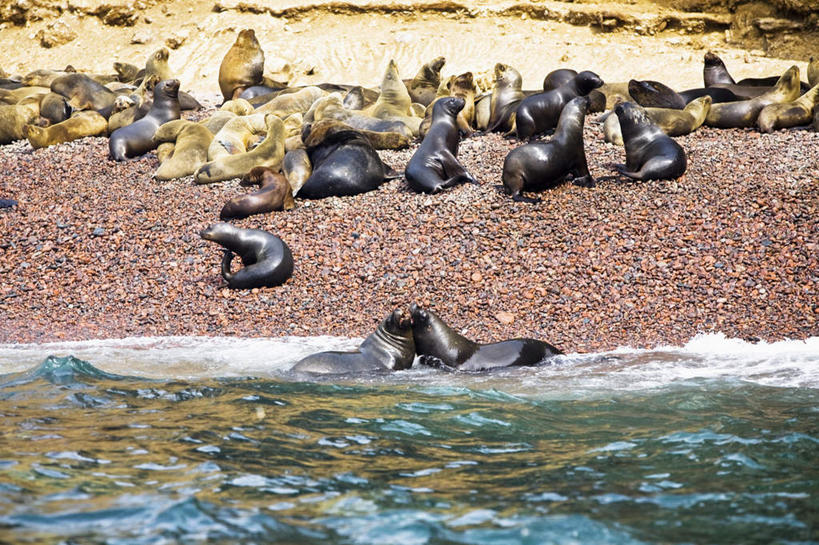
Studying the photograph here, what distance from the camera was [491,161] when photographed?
35.0 feet

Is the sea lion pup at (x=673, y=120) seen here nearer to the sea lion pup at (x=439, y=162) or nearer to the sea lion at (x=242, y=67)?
the sea lion pup at (x=439, y=162)

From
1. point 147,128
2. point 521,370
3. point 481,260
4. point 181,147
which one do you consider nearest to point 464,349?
point 521,370

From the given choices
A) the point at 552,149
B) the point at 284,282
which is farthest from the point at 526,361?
the point at 552,149

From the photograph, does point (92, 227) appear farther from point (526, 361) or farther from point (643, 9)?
point (643, 9)

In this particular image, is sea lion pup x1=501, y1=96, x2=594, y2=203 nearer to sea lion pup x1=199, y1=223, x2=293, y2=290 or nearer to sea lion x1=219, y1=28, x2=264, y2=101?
sea lion pup x1=199, y1=223, x2=293, y2=290

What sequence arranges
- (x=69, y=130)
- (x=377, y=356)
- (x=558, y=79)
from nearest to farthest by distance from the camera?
(x=377, y=356), (x=558, y=79), (x=69, y=130)

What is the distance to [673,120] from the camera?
10875 millimetres

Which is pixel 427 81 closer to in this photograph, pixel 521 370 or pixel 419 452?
pixel 521 370

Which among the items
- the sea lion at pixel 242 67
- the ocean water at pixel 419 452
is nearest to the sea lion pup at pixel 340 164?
the ocean water at pixel 419 452

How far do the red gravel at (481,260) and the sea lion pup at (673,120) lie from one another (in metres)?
0.47

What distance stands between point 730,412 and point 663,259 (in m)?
3.26

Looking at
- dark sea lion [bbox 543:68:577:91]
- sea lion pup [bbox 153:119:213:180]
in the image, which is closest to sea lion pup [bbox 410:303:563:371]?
sea lion pup [bbox 153:119:213:180]

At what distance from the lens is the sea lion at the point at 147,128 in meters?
12.2

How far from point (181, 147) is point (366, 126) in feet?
8.07
